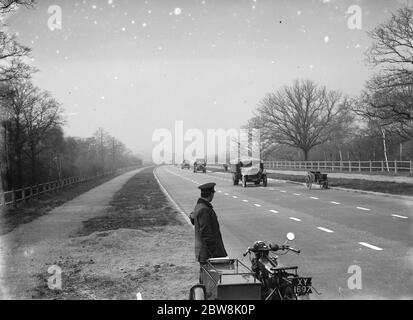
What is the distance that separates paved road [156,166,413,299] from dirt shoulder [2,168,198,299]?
1568 millimetres

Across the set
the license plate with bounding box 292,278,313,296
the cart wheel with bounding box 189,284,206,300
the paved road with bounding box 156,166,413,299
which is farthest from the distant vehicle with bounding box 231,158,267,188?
the license plate with bounding box 292,278,313,296

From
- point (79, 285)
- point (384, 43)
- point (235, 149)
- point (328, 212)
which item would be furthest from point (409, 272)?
point (235, 149)

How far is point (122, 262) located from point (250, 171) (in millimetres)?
27329

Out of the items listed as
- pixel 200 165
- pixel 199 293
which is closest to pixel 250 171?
pixel 199 293

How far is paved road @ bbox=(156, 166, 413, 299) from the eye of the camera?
293 inches

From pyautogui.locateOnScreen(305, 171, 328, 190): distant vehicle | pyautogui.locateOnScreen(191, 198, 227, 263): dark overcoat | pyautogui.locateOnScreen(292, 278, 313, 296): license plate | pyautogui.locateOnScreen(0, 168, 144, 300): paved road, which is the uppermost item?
pyautogui.locateOnScreen(191, 198, 227, 263): dark overcoat

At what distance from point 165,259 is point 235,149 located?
9653cm

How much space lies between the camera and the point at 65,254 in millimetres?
10719

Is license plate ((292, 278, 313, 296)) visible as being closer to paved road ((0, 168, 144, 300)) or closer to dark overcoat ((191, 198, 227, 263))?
dark overcoat ((191, 198, 227, 263))

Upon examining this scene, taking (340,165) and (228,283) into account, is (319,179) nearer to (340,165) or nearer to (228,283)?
(340,165)

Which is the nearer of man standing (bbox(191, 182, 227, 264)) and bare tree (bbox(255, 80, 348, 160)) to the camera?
man standing (bbox(191, 182, 227, 264))

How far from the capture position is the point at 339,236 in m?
12.2
